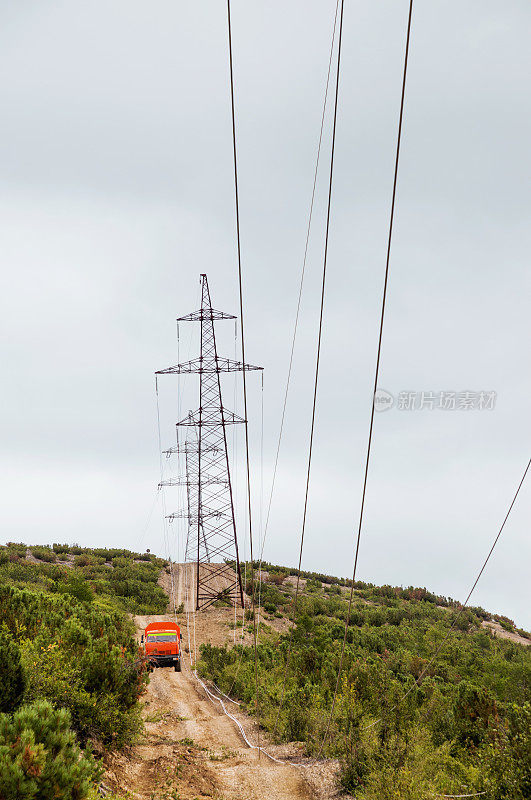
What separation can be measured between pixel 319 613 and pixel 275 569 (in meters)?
27.2

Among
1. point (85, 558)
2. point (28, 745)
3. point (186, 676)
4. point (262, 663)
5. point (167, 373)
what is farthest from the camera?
point (85, 558)

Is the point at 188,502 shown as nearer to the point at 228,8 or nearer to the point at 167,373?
the point at 167,373

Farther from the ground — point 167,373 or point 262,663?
point 167,373

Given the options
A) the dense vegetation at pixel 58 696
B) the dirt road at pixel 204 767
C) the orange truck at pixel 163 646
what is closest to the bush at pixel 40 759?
the dense vegetation at pixel 58 696

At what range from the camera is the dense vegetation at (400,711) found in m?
7.31

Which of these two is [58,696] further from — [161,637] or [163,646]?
[161,637]

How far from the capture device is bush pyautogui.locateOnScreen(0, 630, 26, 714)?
813 centimetres

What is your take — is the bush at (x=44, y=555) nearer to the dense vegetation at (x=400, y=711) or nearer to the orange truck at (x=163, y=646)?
the dense vegetation at (x=400, y=711)

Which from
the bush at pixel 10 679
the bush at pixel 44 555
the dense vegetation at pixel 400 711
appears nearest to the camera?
the dense vegetation at pixel 400 711

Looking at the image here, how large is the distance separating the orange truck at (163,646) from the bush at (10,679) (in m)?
15.5

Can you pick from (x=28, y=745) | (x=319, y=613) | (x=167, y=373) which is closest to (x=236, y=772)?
(x=28, y=745)

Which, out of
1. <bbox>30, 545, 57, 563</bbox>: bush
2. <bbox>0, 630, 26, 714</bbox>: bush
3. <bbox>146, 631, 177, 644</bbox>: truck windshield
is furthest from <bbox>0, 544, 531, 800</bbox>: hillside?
<bbox>30, 545, 57, 563</bbox>: bush

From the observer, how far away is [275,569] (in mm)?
67500

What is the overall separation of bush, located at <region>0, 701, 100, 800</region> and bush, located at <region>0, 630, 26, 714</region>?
2.09 metres
